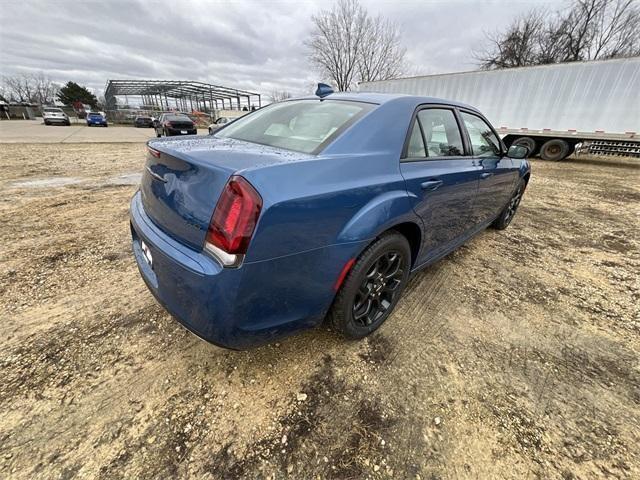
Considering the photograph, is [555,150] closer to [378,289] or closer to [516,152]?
[516,152]

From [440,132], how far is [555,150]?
1398 centimetres

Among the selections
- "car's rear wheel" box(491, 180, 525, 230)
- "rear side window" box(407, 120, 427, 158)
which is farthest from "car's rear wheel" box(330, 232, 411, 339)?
"car's rear wheel" box(491, 180, 525, 230)

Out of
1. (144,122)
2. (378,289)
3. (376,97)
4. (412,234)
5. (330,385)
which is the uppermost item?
(376,97)

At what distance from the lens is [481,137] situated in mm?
3123

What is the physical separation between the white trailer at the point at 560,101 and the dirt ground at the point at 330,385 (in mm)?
8513

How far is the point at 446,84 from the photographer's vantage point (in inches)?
553

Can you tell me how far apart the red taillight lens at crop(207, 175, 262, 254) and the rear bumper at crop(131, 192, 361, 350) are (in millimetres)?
106

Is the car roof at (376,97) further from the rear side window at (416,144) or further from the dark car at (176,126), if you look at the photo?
the dark car at (176,126)

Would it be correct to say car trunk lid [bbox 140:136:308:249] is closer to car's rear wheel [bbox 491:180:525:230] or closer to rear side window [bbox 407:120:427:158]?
rear side window [bbox 407:120:427:158]

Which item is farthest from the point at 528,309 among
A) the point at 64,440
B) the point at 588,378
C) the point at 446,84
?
the point at 446,84

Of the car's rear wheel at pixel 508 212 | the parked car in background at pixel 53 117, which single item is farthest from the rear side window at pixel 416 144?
the parked car in background at pixel 53 117

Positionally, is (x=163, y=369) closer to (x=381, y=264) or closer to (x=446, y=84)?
(x=381, y=264)

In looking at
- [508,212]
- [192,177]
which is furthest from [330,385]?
[508,212]

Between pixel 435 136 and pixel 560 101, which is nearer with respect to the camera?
pixel 435 136
